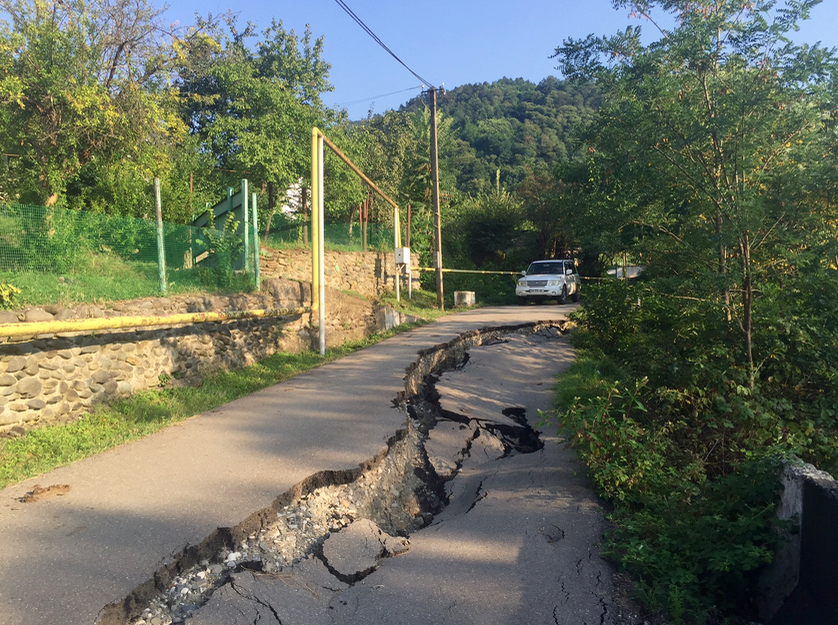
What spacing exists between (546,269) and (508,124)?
43796 mm

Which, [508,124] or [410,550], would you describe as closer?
[410,550]

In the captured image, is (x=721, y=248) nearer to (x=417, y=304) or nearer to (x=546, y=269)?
(x=417, y=304)

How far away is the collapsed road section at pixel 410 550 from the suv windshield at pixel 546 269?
16686mm

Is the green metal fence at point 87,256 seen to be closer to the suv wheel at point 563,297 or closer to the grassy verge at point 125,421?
the grassy verge at point 125,421

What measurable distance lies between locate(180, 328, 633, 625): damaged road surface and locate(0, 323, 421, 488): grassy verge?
9.11ft

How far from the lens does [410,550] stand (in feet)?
12.7

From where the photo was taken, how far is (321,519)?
4.27m

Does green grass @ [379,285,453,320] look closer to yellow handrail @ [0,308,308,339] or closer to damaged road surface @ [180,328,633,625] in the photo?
yellow handrail @ [0,308,308,339]

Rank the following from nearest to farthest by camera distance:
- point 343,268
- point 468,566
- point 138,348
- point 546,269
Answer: point 468,566 < point 138,348 < point 343,268 < point 546,269

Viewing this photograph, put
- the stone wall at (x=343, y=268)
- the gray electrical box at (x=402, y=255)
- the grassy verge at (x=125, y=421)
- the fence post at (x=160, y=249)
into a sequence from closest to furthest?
the grassy verge at (x=125, y=421) → the fence post at (x=160, y=249) → the stone wall at (x=343, y=268) → the gray electrical box at (x=402, y=255)

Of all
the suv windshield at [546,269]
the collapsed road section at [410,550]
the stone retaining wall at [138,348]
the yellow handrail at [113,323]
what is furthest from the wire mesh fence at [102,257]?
the suv windshield at [546,269]

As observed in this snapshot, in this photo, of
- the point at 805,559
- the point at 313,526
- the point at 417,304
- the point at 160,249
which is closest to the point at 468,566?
the point at 313,526

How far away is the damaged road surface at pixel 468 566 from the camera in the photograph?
120 inches

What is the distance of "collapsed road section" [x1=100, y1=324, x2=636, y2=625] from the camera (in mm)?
3068
